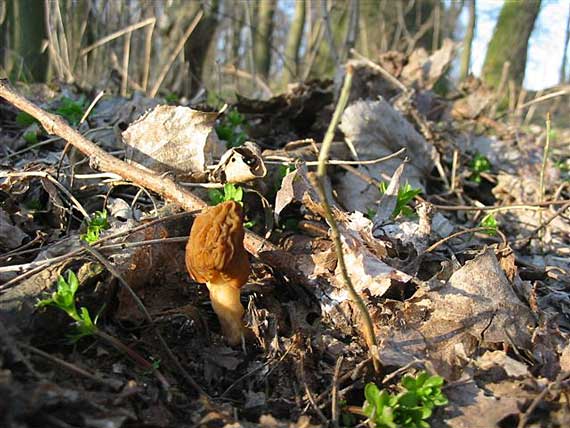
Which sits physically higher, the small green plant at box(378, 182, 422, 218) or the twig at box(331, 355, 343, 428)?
the small green plant at box(378, 182, 422, 218)

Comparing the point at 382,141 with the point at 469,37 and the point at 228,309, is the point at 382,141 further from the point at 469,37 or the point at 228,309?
the point at 469,37

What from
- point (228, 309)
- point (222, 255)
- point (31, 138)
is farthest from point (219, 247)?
point (31, 138)

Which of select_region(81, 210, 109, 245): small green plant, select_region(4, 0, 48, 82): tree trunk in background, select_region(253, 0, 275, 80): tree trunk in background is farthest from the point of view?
select_region(253, 0, 275, 80): tree trunk in background

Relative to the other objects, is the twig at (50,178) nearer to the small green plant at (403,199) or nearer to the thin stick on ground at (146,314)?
the thin stick on ground at (146,314)

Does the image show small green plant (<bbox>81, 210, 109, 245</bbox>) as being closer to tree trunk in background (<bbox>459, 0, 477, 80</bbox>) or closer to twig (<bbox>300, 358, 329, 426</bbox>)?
twig (<bbox>300, 358, 329, 426</bbox>)

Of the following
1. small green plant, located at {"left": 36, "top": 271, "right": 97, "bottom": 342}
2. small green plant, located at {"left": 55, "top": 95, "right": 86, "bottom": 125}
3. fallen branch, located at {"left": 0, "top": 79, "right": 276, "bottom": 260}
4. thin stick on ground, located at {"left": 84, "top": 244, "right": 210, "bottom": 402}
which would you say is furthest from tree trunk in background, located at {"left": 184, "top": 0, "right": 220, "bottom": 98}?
small green plant, located at {"left": 36, "top": 271, "right": 97, "bottom": 342}
